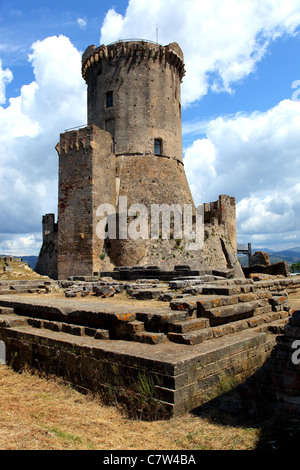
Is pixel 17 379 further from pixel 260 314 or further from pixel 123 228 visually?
pixel 123 228

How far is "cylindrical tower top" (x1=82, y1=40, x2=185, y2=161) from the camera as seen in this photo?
24.2m

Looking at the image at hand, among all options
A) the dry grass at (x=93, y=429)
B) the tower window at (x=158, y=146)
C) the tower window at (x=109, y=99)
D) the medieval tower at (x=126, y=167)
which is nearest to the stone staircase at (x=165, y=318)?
the dry grass at (x=93, y=429)

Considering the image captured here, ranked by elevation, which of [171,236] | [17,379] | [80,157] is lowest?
[17,379]

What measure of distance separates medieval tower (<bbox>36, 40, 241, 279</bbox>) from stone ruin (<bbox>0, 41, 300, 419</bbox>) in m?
0.07

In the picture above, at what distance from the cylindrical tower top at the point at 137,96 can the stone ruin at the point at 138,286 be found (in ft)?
0.23

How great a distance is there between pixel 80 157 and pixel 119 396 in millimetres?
18482

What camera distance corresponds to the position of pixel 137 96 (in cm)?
2431

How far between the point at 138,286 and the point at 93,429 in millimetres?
6371

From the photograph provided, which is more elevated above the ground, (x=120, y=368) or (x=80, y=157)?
(x=80, y=157)

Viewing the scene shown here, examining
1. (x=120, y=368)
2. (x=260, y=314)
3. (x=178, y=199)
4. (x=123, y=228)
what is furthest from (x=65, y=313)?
(x=178, y=199)

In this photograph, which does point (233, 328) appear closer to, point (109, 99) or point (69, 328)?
point (69, 328)

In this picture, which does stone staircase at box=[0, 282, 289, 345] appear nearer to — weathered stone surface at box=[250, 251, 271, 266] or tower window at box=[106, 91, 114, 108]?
weathered stone surface at box=[250, 251, 271, 266]

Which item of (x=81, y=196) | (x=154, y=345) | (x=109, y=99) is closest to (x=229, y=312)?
(x=154, y=345)
